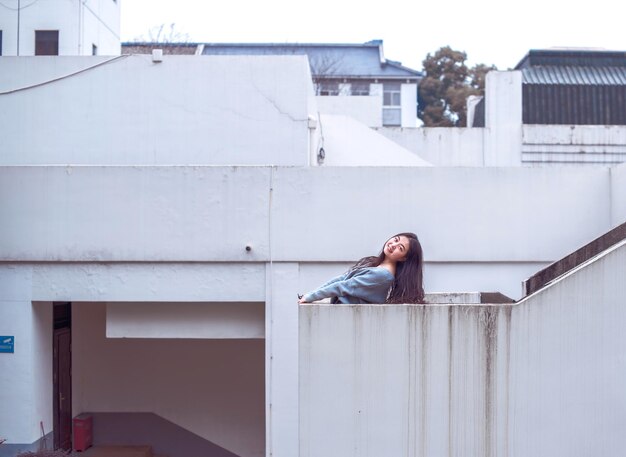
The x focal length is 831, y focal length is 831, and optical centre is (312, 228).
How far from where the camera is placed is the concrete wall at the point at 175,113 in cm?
1266

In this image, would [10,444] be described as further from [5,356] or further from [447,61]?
[447,61]

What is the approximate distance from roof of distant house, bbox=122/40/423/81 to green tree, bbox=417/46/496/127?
29.5 inches

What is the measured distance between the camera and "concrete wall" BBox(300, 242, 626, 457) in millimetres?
5457

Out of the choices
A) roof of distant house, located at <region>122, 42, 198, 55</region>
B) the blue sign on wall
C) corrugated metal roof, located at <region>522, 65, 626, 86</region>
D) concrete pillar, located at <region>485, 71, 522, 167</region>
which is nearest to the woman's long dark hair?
the blue sign on wall

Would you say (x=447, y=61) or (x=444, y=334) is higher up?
(x=447, y=61)

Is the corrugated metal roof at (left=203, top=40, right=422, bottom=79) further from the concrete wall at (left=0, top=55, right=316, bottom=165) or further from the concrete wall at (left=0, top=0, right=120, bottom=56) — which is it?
the concrete wall at (left=0, top=55, right=316, bottom=165)

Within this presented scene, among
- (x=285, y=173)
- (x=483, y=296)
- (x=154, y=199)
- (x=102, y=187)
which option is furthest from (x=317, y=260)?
(x=483, y=296)

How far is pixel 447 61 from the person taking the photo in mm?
35625

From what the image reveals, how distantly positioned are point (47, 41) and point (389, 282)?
42.4ft

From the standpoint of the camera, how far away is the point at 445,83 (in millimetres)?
35500

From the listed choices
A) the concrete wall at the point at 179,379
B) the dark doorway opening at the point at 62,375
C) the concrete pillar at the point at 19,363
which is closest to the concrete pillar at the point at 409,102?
the concrete wall at the point at 179,379

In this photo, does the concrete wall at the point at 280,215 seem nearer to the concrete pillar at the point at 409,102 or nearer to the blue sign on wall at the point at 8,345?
the blue sign on wall at the point at 8,345

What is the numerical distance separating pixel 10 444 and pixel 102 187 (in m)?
3.37

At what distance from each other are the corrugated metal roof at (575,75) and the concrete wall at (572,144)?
1997 mm
